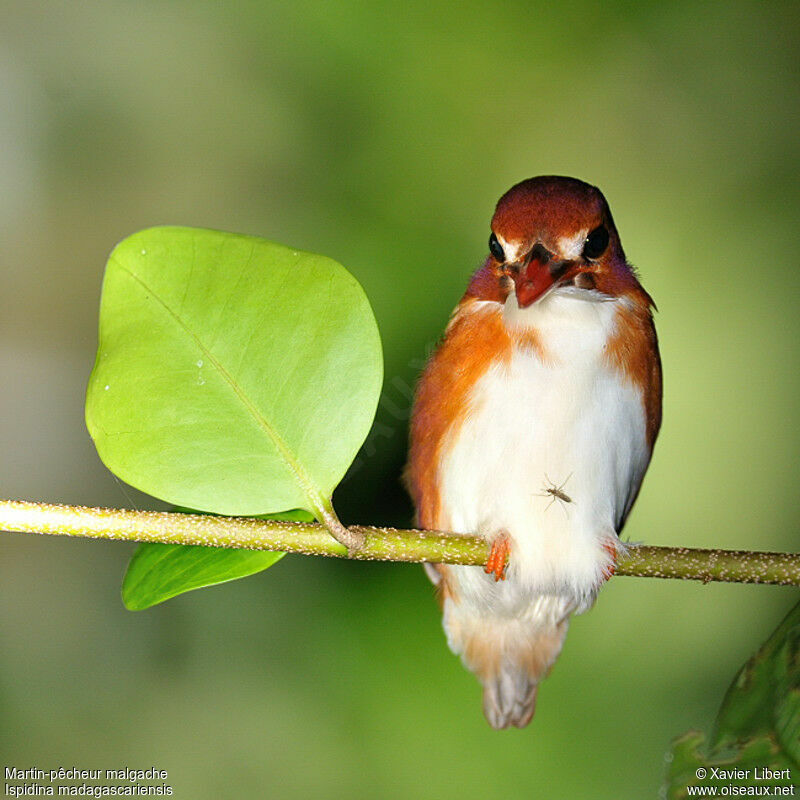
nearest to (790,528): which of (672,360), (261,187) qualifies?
(672,360)

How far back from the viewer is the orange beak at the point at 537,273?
1.28 ft

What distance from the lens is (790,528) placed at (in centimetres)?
92

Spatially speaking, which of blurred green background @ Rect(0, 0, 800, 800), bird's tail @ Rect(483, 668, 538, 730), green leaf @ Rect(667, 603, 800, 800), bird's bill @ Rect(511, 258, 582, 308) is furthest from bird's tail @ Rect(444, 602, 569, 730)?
bird's bill @ Rect(511, 258, 582, 308)

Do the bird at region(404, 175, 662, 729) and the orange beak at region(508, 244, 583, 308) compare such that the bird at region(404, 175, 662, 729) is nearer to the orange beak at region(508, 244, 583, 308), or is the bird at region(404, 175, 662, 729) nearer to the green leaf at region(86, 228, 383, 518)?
the orange beak at region(508, 244, 583, 308)

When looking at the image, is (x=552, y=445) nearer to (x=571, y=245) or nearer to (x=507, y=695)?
(x=571, y=245)

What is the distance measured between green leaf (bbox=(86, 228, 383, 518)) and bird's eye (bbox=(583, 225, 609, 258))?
0.60ft

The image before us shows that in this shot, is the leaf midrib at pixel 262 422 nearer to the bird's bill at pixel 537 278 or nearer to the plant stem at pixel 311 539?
the plant stem at pixel 311 539

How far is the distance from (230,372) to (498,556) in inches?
7.7

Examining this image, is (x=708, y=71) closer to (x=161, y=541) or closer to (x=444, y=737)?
(x=444, y=737)

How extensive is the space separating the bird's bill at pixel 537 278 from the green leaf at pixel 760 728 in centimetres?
19

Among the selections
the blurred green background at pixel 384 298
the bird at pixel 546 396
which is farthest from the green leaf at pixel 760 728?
the blurred green background at pixel 384 298

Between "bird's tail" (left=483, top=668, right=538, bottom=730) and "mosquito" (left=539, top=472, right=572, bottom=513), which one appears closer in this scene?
"mosquito" (left=539, top=472, right=572, bottom=513)

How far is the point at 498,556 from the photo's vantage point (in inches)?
17.6

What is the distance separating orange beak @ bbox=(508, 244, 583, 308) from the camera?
15.4 inches
